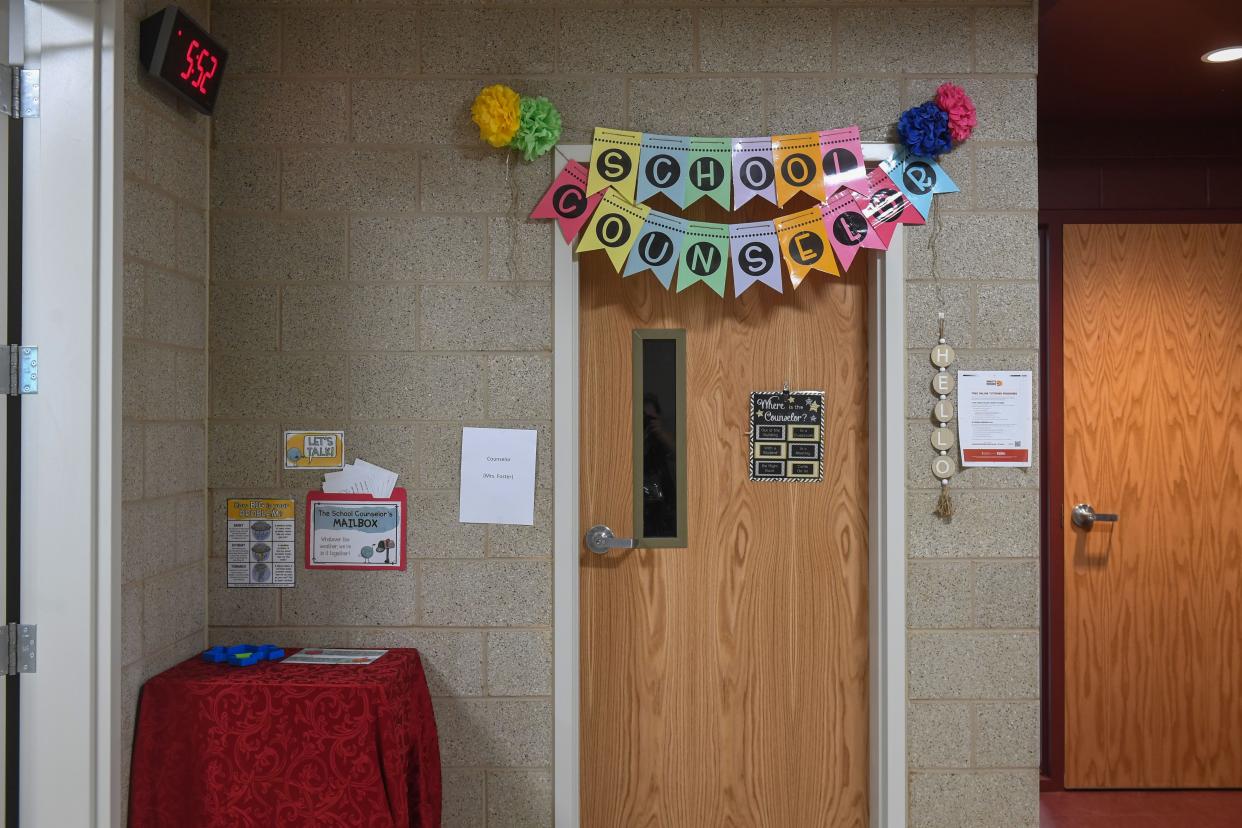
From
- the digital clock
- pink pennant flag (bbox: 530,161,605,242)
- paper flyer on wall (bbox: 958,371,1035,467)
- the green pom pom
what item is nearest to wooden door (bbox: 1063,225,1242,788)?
paper flyer on wall (bbox: 958,371,1035,467)

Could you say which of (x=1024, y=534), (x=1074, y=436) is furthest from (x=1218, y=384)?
(x=1024, y=534)

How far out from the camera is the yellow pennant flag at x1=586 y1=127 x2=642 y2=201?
216cm

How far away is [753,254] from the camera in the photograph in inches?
86.3

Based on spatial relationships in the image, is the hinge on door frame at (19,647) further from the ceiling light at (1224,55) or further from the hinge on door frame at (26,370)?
the ceiling light at (1224,55)

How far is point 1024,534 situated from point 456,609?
54.8 inches

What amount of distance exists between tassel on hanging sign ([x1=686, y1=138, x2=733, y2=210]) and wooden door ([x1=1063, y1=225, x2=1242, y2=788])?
5.87ft

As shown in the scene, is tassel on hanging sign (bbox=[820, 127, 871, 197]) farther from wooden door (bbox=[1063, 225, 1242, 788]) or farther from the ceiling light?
wooden door (bbox=[1063, 225, 1242, 788])

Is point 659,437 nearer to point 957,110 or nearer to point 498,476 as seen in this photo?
point 498,476

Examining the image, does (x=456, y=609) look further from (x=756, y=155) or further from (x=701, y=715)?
(x=756, y=155)

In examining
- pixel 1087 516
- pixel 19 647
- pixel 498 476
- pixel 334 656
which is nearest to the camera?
pixel 19 647

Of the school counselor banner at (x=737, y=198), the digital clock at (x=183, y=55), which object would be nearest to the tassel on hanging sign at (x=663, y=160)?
the school counselor banner at (x=737, y=198)

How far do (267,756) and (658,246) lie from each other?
1.42 meters

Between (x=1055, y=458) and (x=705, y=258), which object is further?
(x=1055, y=458)

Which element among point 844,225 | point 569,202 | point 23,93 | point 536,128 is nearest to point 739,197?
Result: point 844,225
